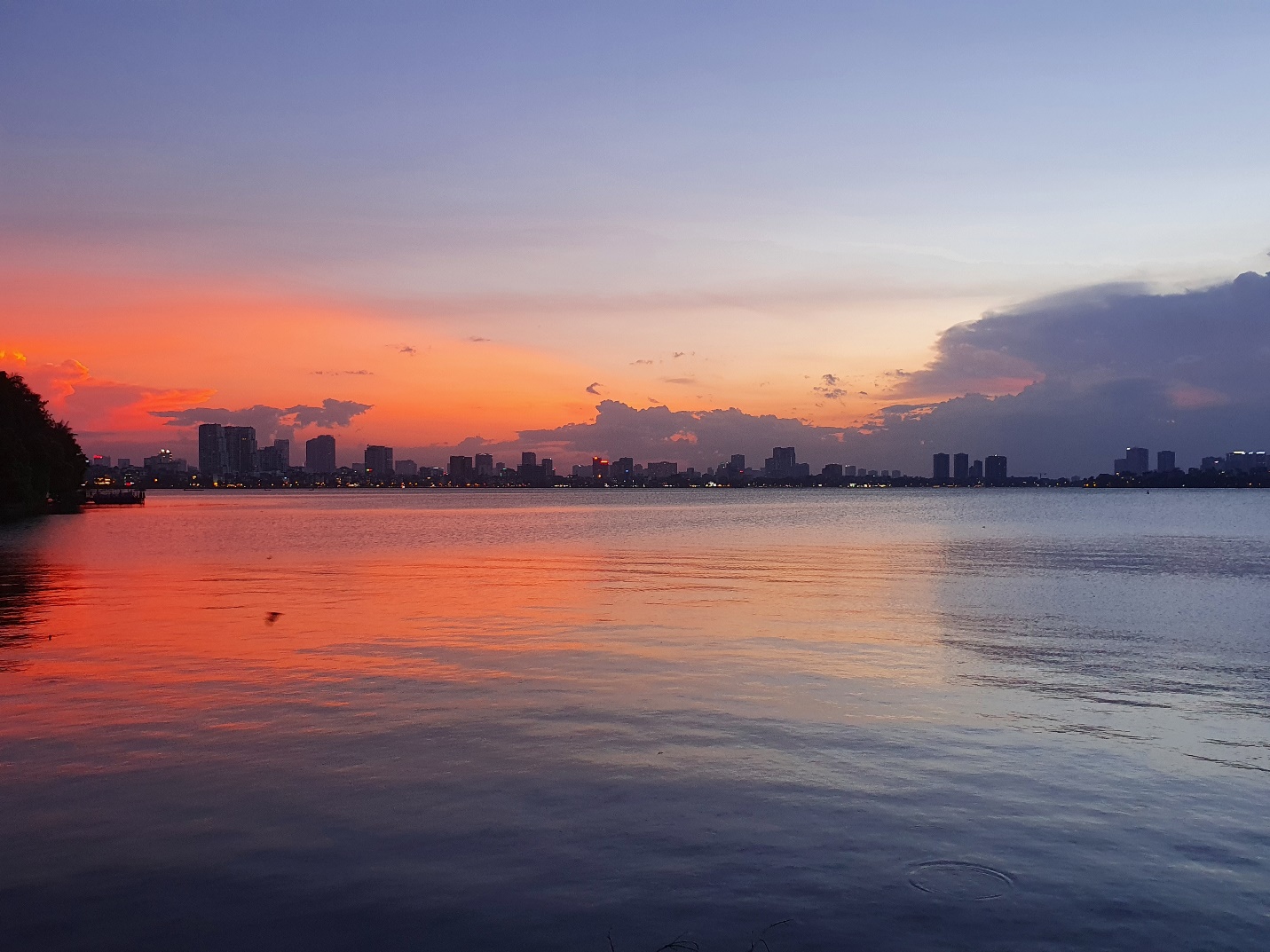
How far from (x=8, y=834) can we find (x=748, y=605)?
76.3 feet

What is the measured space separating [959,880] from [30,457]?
110m

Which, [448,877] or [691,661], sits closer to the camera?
[448,877]

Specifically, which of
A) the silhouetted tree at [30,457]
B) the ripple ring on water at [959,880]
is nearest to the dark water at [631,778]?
the ripple ring on water at [959,880]

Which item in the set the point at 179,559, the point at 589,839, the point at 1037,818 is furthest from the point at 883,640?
the point at 179,559

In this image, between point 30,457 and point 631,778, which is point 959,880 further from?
point 30,457

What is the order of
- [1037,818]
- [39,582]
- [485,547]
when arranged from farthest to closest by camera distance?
1. [485,547]
2. [39,582]
3. [1037,818]

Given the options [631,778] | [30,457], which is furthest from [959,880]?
[30,457]

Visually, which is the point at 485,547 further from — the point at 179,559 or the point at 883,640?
the point at 883,640

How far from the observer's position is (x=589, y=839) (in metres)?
10.5

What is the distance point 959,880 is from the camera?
9.51 meters

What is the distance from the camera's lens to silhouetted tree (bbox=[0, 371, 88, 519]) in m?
89.9

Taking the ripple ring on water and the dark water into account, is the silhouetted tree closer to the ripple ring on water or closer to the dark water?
the dark water

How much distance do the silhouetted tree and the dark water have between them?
70.6m

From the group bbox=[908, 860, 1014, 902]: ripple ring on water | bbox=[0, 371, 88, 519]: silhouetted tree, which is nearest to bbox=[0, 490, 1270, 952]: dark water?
bbox=[908, 860, 1014, 902]: ripple ring on water
